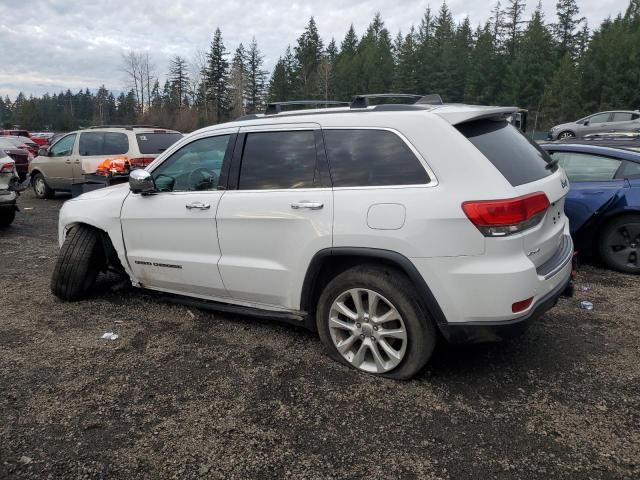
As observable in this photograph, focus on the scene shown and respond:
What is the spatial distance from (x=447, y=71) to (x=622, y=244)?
61674 mm

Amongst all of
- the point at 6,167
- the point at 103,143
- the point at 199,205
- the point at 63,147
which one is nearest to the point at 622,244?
the point at 199,205

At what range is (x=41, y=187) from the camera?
1312 centimetres

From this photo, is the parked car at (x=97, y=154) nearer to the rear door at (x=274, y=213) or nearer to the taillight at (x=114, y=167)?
the taillight at (x=114, y=167)

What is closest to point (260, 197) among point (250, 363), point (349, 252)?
point (349, 252)

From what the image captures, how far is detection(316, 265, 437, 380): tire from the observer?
3.18 m

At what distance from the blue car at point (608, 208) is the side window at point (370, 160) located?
11.3ft

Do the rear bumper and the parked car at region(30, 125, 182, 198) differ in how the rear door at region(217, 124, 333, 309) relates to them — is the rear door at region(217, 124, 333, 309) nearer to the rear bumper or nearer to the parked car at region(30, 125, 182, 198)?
the rear bumper

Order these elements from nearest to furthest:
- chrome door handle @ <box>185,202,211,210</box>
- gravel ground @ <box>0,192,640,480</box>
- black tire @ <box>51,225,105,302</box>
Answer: gravel ground @ <box>0,192,640,480</box> < chrome door handle @ <box>185,202,211,210</box> < black tire @ <box>51,225,105,302</box>

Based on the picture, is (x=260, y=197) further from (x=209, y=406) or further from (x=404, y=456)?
(x=404, y=456)

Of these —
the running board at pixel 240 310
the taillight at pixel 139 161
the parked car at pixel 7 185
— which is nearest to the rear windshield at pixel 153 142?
the taillight at pixel 139 161

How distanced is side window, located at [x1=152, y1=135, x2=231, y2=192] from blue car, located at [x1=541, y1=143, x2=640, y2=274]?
12.9ft

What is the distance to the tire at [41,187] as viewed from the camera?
42.6 feet

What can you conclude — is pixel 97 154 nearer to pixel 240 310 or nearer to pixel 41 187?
pixel 41 187

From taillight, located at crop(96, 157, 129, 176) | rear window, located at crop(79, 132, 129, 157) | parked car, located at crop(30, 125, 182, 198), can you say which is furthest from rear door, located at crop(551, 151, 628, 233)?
rear window, located at crop(79, 132, 129, 157)
